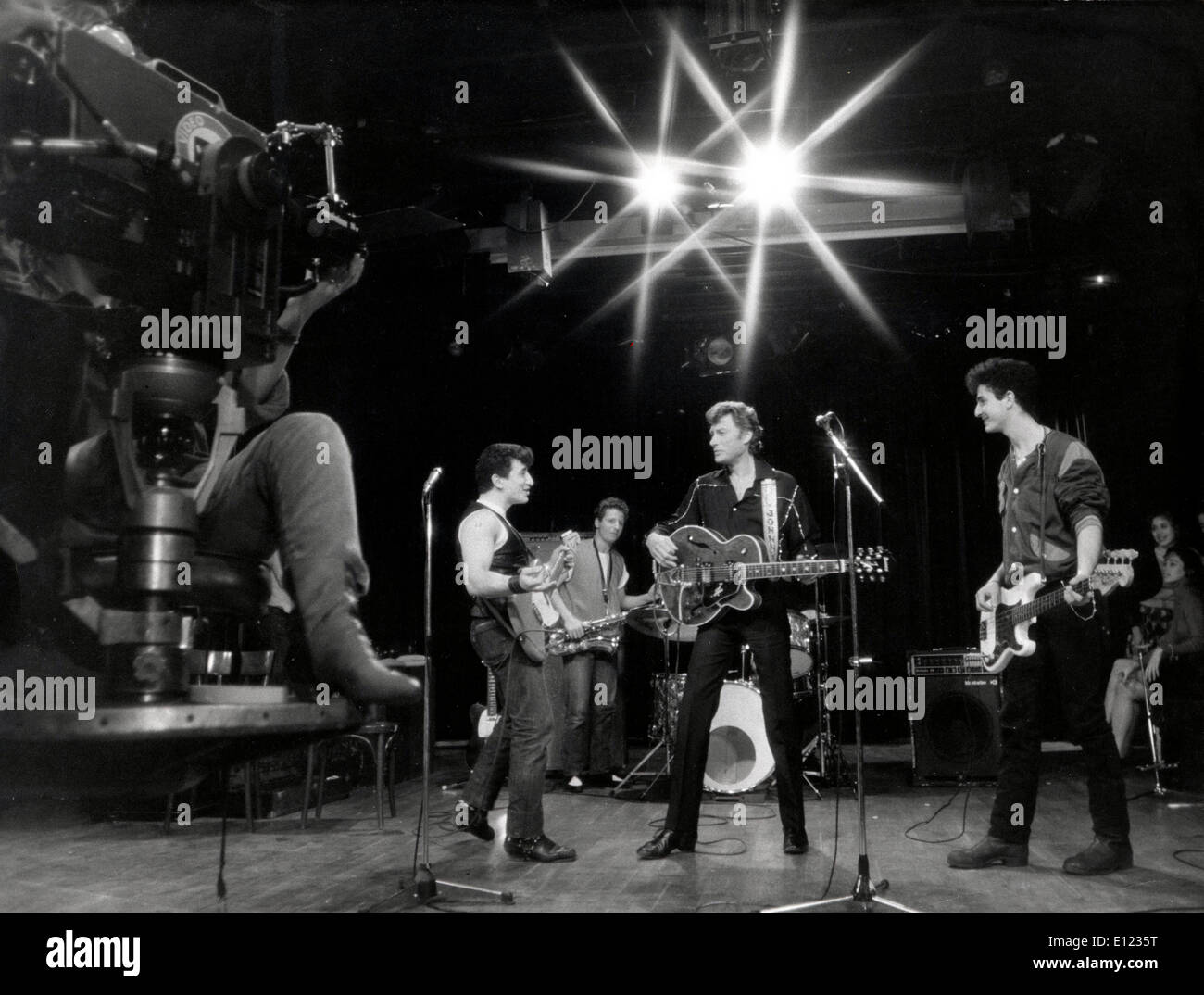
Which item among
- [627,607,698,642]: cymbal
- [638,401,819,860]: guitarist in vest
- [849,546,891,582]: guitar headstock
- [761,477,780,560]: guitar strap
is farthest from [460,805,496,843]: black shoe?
[849,546,891,582]: guitar headstock

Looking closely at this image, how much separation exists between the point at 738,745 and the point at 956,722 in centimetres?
156

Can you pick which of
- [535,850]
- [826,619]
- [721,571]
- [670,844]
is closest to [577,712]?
[826,619]

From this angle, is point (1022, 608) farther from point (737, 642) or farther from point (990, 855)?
point (737, 642)

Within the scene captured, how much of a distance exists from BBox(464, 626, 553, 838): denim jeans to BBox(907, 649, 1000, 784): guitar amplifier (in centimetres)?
316

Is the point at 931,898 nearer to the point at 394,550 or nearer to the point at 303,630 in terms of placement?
the point at 303,630

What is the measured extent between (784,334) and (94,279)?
24.9 feet

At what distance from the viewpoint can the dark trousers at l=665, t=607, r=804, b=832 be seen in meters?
4.25

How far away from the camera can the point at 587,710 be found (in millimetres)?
6816

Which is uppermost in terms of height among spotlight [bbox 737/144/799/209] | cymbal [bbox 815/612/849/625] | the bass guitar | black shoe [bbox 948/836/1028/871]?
spotlight [bbox 737/144/799/209]

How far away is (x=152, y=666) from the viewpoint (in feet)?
4.59

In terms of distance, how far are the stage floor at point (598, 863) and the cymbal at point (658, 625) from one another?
1.06 meters

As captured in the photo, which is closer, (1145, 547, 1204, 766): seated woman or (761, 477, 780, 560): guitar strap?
(761, 477, 780, 560): guitar strap

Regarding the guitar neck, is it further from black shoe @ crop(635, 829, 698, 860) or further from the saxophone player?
the saxophone player
